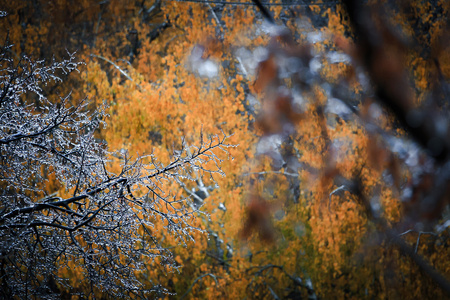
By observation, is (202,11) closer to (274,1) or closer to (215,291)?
(274,1)

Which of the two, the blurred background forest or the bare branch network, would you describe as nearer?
the bare branch network

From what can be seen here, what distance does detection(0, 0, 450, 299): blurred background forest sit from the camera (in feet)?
19.5

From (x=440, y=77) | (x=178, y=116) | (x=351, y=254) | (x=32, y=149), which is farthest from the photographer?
(x=178, y=116)

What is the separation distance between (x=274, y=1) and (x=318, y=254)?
13.2 ft

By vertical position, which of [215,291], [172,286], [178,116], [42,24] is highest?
[42,24]

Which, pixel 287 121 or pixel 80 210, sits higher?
pixel 80 210

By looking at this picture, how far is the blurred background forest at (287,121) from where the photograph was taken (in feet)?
19.5

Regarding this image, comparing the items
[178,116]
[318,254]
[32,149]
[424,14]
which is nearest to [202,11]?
[178,116]

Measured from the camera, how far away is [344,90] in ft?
20.9

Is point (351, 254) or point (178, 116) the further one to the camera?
point (178, 116)

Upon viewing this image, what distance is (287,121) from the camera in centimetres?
667

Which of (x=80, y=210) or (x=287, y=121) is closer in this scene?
(x=80, y=210)

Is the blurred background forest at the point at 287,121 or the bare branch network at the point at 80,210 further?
the blurred background forest at the point at 287,121

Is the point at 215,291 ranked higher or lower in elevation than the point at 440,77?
higher
